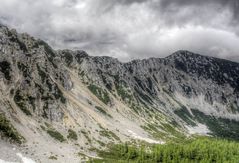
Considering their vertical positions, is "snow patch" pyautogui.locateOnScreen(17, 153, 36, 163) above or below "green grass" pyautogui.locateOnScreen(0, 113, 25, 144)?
below

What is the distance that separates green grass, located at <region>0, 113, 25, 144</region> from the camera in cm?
16975

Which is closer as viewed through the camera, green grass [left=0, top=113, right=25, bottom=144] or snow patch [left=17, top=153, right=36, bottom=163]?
snow patch [left=17, top=153, right=36, bottom=163]

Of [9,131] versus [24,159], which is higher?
[9,131]

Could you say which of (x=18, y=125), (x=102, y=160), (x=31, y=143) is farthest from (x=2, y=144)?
(x=102, y=160)

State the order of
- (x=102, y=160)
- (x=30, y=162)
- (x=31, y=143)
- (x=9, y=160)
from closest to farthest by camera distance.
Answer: (x=9, y=160) → (x=30, y=162) → (x=31, y=143) → (x=102, y=160)

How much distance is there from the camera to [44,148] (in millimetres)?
185875

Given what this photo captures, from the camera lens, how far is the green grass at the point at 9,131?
6683 inches

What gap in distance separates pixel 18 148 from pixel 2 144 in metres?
10.1

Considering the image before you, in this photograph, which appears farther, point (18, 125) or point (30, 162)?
point (18, 125)

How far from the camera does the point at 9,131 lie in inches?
6806

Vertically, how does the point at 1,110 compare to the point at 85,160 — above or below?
above

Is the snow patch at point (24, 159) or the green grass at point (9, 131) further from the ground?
the green grass at point (9, 131)

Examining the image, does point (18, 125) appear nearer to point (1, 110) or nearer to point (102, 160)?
point (1, 110)

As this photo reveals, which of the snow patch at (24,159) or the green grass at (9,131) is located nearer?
the snow patch at (24,159)
